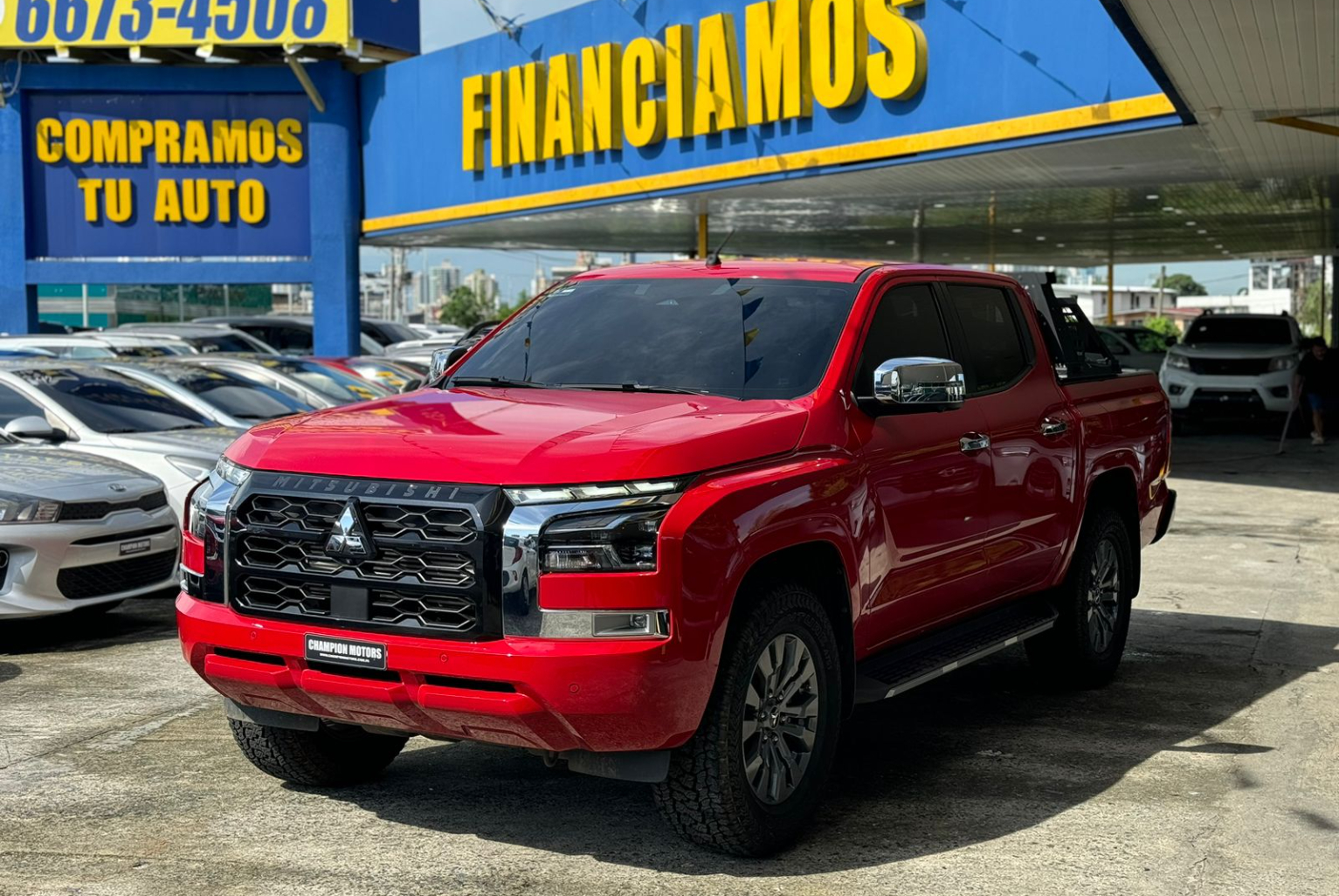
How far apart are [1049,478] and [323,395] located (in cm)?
A: 929

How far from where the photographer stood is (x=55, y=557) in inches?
336

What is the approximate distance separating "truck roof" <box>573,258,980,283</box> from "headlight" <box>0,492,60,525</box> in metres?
3.57

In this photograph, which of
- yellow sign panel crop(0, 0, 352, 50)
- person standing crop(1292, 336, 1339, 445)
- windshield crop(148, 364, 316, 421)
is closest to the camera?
windshield crop(148, 364, 316, 421)

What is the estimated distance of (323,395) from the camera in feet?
49.0

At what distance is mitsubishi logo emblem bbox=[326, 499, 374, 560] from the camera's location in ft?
15.9

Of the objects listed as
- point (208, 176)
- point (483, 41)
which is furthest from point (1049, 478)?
point (208, 176)

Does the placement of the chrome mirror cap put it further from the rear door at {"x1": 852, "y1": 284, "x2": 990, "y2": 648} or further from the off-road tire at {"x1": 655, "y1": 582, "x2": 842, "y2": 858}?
the off-road tire at {"x1": 655, "y1": 582, "x2": 842, "y2": 858}

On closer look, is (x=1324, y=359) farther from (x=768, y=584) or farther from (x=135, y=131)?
(x=135, y=131)

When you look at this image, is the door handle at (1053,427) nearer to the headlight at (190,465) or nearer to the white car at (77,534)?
the white car at (77,534)

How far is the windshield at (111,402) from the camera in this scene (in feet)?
35.4

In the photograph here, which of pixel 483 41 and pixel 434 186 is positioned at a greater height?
pixel 483 41

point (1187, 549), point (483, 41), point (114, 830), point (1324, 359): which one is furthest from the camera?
point (483, 41)

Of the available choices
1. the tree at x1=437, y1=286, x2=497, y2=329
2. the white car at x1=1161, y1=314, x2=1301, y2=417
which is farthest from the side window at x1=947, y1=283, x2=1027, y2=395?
the tree at x1=437, y1=286, x2=497, y2=329

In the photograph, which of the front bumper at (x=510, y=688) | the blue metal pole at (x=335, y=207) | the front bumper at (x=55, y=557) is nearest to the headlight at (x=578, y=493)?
the front bumper at (x=510, y=688)
